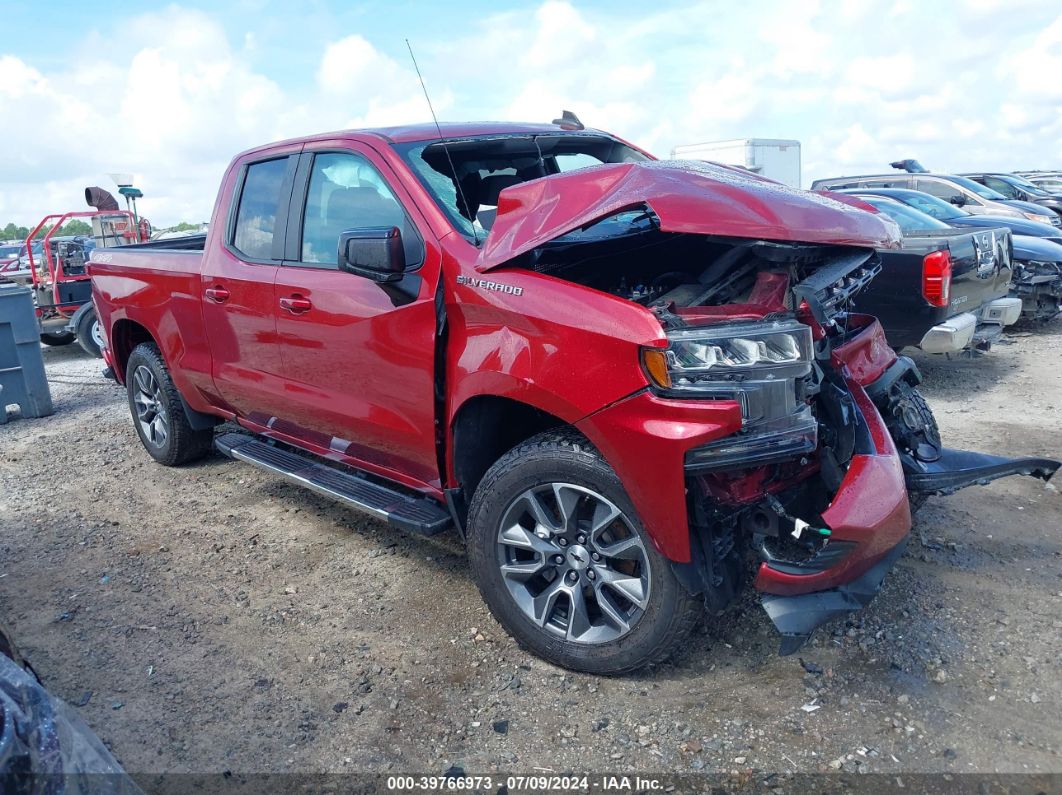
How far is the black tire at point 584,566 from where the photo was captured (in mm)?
2831

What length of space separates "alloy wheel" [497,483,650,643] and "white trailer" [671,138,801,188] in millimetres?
20932

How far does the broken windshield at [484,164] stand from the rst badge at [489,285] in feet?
0.70

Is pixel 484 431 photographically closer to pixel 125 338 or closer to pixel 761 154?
pixel 125 338

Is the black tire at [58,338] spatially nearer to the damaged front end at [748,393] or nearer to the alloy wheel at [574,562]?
the alloy wheel at [574,562]

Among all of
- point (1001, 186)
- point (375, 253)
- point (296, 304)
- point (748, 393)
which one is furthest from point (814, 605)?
point (1001, 186)

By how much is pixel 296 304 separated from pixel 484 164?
1074 millimetres

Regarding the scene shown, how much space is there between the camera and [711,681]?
3053 millimetres

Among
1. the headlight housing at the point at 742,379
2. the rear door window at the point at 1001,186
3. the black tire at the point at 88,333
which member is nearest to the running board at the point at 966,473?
the headlight housing at the point at 742,379

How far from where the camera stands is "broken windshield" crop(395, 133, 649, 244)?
3.45m

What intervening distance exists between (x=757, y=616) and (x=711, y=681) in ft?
1.62

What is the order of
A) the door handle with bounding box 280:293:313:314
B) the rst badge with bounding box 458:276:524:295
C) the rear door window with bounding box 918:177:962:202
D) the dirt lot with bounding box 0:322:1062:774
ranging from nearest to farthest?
the dirt lot with bounding box 0:322:1062:774
the rst badge with bounding box 458:276:524:295
the door handle with bounding box 280:293:313:314
the rear door window with bounding box 918:177:962:202

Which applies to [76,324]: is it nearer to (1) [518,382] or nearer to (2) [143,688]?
(2) [143,688]

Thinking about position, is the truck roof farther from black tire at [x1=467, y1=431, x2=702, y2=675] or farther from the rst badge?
black tire at [x1=467, y1=431, x2=702, y2=675]

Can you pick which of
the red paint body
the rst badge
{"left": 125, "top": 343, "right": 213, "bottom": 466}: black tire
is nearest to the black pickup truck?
the red paint body
